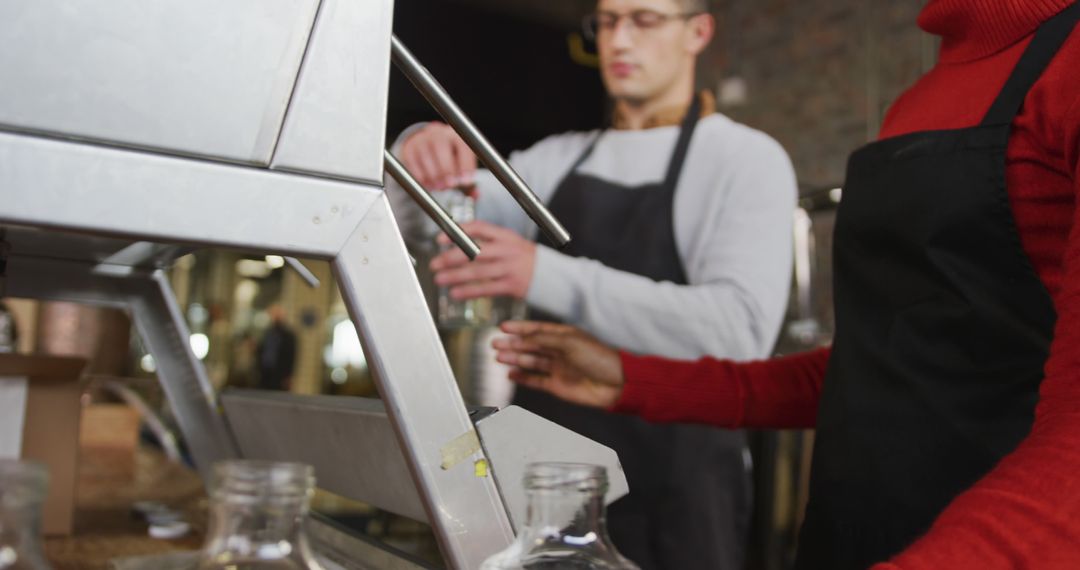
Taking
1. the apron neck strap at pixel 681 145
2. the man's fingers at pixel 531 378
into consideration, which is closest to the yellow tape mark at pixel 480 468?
the man's fingers at pixel 531 378

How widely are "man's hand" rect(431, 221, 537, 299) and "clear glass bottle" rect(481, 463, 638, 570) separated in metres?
0.98

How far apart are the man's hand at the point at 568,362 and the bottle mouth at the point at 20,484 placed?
79 centimetres

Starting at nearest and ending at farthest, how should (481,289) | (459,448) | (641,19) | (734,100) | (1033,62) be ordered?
(459,448) < (1033,62) < (481,289) < (641,19) < (734,100)

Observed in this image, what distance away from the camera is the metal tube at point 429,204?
2.01 ft

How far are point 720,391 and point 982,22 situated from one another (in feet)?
1.78

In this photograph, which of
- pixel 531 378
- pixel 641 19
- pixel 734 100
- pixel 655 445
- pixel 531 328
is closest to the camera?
pixel 531 328

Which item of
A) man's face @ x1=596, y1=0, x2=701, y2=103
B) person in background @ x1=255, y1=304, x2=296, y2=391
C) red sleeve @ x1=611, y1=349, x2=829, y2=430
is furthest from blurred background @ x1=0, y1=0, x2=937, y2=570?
person in background @ x1=255, y1=304, x2=296, y2=391

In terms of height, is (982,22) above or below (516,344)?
above

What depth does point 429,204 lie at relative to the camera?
0.64m

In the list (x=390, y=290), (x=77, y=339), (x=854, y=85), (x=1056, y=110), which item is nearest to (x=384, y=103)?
(x=390, y=290)

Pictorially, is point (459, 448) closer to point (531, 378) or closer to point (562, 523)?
point (562, 523)

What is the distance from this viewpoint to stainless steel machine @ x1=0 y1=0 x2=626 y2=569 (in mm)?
439

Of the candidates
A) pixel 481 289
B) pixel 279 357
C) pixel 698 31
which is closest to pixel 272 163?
pixel 481 289

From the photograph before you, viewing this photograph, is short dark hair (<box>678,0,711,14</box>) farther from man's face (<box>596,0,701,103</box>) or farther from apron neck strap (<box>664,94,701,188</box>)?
apron neck strap (<box>664,94,701,188</box>)
